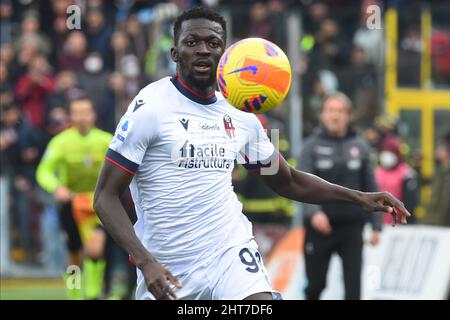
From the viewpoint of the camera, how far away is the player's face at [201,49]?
23.9 feet

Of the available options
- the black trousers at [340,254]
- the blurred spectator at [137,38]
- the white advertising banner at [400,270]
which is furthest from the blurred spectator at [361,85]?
the black trousers at [340,254]

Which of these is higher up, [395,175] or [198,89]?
[198,89]

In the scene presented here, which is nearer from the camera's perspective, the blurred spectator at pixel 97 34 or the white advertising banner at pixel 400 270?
the white advertising banner at pixel 400 270

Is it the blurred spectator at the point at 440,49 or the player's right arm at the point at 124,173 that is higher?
the blurred spectator at the point at 440,49

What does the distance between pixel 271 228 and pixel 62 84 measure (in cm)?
387

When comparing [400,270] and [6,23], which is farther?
[6,23]

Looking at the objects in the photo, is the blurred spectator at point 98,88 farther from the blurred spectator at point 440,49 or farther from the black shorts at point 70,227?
the blurred spectator at point 440,49

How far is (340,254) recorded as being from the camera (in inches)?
479

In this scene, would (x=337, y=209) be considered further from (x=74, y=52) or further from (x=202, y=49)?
(x=74, y=52)

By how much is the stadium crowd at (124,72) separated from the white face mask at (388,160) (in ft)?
0.20

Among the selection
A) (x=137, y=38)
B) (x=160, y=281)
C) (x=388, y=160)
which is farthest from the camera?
(x=137, y=38)

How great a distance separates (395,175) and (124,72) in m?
4.66

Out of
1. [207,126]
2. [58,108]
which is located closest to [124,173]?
[207,126]

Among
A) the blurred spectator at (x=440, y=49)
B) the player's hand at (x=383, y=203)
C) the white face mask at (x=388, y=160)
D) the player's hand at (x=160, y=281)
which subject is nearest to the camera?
the player's hand at (x=160, y=281)
